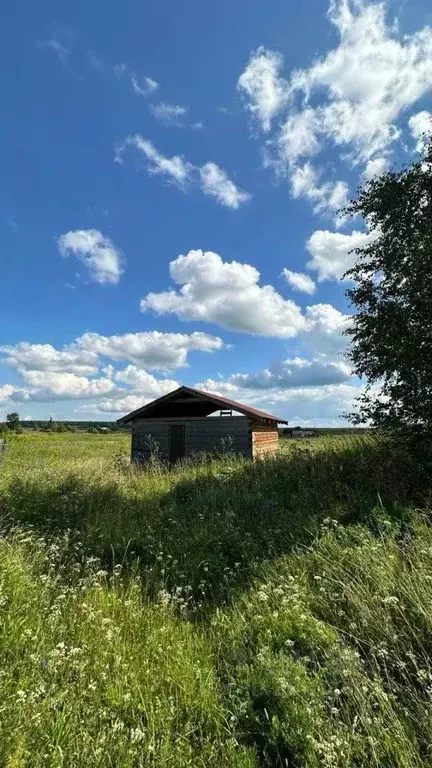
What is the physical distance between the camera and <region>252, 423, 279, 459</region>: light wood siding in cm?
2413

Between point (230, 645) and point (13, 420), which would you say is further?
point (13, 420)

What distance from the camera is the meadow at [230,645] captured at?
2752 millimetres

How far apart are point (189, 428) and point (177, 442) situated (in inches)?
43.3

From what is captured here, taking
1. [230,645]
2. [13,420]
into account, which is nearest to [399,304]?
[230,645]

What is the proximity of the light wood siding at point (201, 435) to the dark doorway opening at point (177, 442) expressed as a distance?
0.23 metres

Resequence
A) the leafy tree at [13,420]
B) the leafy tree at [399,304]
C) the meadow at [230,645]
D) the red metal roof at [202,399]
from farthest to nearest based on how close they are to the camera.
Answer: the leafy tree at [13,420]
the red metal roof at [202,399]
the leafy tree at [399,304]
the meadow at [230,645]

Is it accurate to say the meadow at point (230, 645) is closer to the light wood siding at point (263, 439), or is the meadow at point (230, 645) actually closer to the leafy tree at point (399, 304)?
the leafy tree at point (399, 304)

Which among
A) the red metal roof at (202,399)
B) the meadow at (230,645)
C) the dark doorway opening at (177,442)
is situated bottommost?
the meadow at (230,645)

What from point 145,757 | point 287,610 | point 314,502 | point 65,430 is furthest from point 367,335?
point 65,430

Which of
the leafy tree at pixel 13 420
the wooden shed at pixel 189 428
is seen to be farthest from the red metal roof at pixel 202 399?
the leafy tree at pixel 13 420

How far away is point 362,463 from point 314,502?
216cm

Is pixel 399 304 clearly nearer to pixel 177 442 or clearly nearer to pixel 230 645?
pixel 230 645

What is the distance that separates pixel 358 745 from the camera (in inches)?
107

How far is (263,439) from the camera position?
26859 mm
